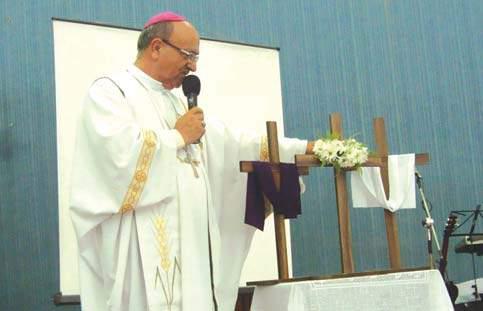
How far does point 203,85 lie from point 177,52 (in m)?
1.96

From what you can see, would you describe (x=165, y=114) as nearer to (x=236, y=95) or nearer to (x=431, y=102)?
(x=236, y=95)

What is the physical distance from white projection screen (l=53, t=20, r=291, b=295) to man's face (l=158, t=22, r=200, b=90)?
1139mm

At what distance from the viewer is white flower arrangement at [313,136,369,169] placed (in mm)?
3520

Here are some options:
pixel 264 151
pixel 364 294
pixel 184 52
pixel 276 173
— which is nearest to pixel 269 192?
pixel 276 173

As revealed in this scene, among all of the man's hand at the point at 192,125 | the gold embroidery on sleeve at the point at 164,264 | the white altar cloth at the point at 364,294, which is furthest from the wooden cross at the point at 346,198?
the gold embroidery on sleeve at the point at 164,264

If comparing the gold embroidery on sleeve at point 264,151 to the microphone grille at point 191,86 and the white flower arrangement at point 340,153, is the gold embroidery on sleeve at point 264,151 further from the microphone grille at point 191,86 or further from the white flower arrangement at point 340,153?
the microphone grille at point 191,86

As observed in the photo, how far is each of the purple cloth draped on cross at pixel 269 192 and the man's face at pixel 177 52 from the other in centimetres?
65

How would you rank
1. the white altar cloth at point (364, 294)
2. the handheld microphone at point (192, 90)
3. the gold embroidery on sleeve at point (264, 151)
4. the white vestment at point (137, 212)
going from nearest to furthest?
the white vestment at point (137, 212), the handheld microphone at point (192, 90), the white altar cloth at point (364, 294), the gold embroidery on sleeve at point (264, 151)

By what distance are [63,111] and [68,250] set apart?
820 millimetres

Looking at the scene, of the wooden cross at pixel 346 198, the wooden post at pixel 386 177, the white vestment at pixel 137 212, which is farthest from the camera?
the wooden post at pixel 386 177

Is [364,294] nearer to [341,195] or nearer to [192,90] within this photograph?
[341,195]

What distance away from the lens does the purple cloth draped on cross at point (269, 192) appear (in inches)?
129

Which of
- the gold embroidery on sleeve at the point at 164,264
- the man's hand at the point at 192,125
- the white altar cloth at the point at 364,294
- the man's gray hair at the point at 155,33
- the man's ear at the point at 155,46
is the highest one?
the man's gray hair at the point at 155,33

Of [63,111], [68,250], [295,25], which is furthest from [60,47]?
[295,25]
